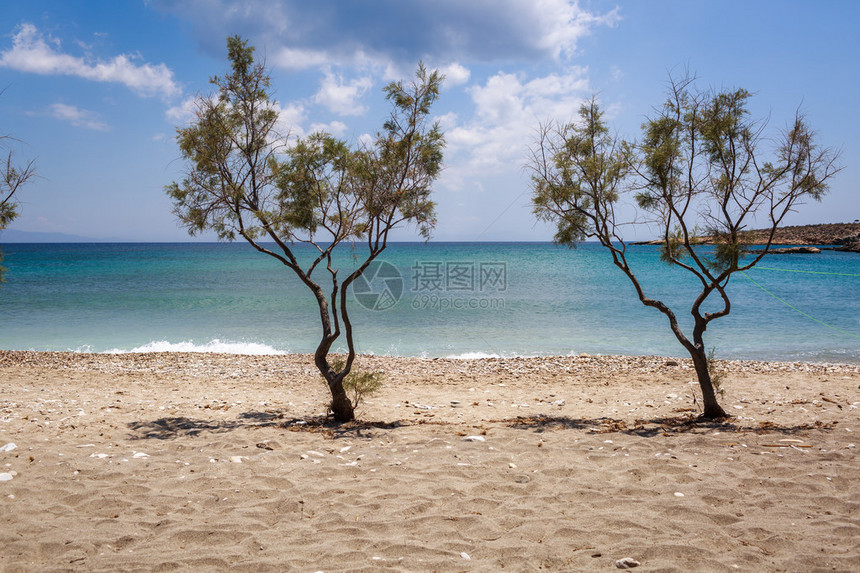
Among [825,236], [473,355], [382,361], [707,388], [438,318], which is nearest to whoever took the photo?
[707,388]

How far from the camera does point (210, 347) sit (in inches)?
729

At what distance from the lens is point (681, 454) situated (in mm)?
6367

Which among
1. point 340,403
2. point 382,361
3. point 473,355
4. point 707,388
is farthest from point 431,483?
point 473,355

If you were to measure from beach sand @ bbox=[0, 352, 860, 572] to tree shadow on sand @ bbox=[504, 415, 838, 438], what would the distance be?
0.06 m

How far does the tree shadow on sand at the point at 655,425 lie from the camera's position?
7.45 meters

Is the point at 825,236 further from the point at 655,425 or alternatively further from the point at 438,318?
the point at 655,425

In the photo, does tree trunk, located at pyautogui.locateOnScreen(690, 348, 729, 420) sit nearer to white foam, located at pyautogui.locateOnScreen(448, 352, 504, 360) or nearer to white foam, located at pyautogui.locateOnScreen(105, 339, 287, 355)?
white foam, located at pyautogui.locateOnScreen(448, 352, 504, 360)

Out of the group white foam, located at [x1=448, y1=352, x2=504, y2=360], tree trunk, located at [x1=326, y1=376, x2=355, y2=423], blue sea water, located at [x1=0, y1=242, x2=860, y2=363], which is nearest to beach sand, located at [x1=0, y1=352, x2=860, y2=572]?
tree trunk, located at [x1=326, y1=376, x2=355, y2=423]

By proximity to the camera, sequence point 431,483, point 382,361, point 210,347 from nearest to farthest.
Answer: point 431,483, point 382,361, point 210,347

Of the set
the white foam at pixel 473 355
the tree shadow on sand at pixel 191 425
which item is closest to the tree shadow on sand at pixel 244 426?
the tree shadow on sand at pixel 191 425

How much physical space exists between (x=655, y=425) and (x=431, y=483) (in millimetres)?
4378

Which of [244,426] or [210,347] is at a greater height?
[244,426]

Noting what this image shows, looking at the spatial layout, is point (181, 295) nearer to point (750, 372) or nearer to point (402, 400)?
point (402, 400)

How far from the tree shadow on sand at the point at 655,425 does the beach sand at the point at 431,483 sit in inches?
2.5
